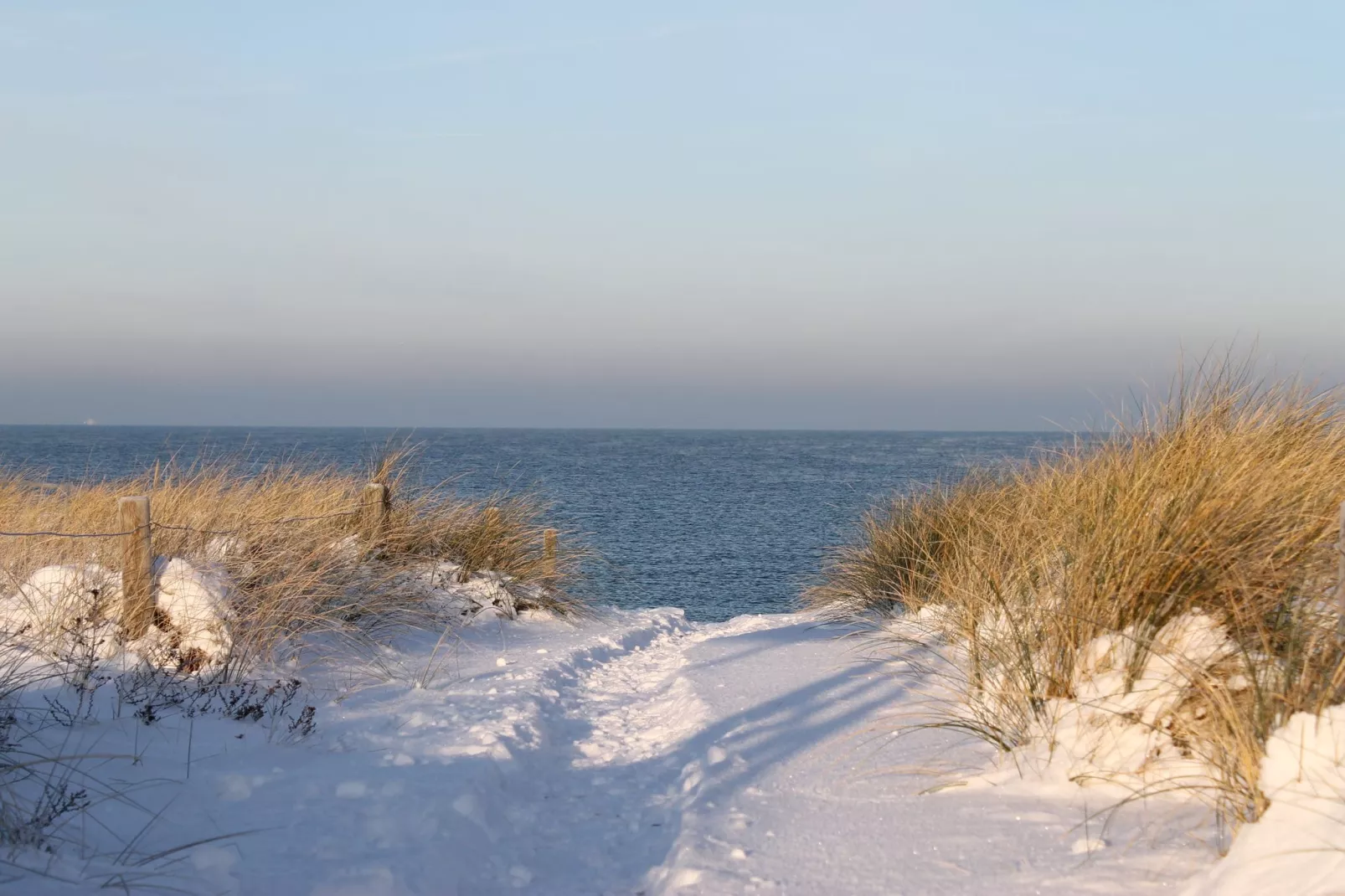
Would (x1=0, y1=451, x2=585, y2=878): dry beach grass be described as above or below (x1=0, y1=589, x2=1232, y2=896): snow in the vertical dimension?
above

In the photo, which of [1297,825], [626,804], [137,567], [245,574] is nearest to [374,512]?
[245,574]

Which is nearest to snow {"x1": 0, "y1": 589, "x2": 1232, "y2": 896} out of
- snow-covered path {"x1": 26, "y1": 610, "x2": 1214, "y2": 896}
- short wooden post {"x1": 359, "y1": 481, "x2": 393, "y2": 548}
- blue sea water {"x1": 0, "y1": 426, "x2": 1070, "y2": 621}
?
snow-covered path {"x1": 26, "y1": 610, "x2": 1214, "y2": 896}

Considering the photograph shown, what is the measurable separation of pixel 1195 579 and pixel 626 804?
2935 millimetres

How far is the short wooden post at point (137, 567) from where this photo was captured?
592 centimetres

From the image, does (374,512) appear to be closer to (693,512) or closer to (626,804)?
(626,804)

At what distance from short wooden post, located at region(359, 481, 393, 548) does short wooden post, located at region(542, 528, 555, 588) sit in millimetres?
1836

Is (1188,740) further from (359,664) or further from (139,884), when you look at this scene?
(359,664)

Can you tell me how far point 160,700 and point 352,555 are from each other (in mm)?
3054

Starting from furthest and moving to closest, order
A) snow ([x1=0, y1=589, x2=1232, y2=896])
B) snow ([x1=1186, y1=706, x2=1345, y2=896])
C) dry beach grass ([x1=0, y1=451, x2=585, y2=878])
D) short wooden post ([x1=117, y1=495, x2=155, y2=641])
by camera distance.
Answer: short wooden post ([x1=117, y1=495, x2=155, y2=641]) < dry beach grass ([x1=0, y1=451, x2=585, y2=878]) < snow ([x1=0, y1=589, x2=1232, y2=896]) < snow ([x1=1186, y1=706, x2=1345, y2=896])

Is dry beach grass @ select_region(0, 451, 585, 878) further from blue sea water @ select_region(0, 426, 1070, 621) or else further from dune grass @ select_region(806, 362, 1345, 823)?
dune grass @ select_region(806, 362, 1345, 823)

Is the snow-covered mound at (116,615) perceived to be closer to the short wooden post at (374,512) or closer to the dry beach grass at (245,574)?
the dry beach grass at (245,574)

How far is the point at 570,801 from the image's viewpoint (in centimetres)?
479

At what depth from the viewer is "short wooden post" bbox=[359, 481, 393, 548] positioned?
8891 millimetres

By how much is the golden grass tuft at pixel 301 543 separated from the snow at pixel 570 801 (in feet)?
1.88
